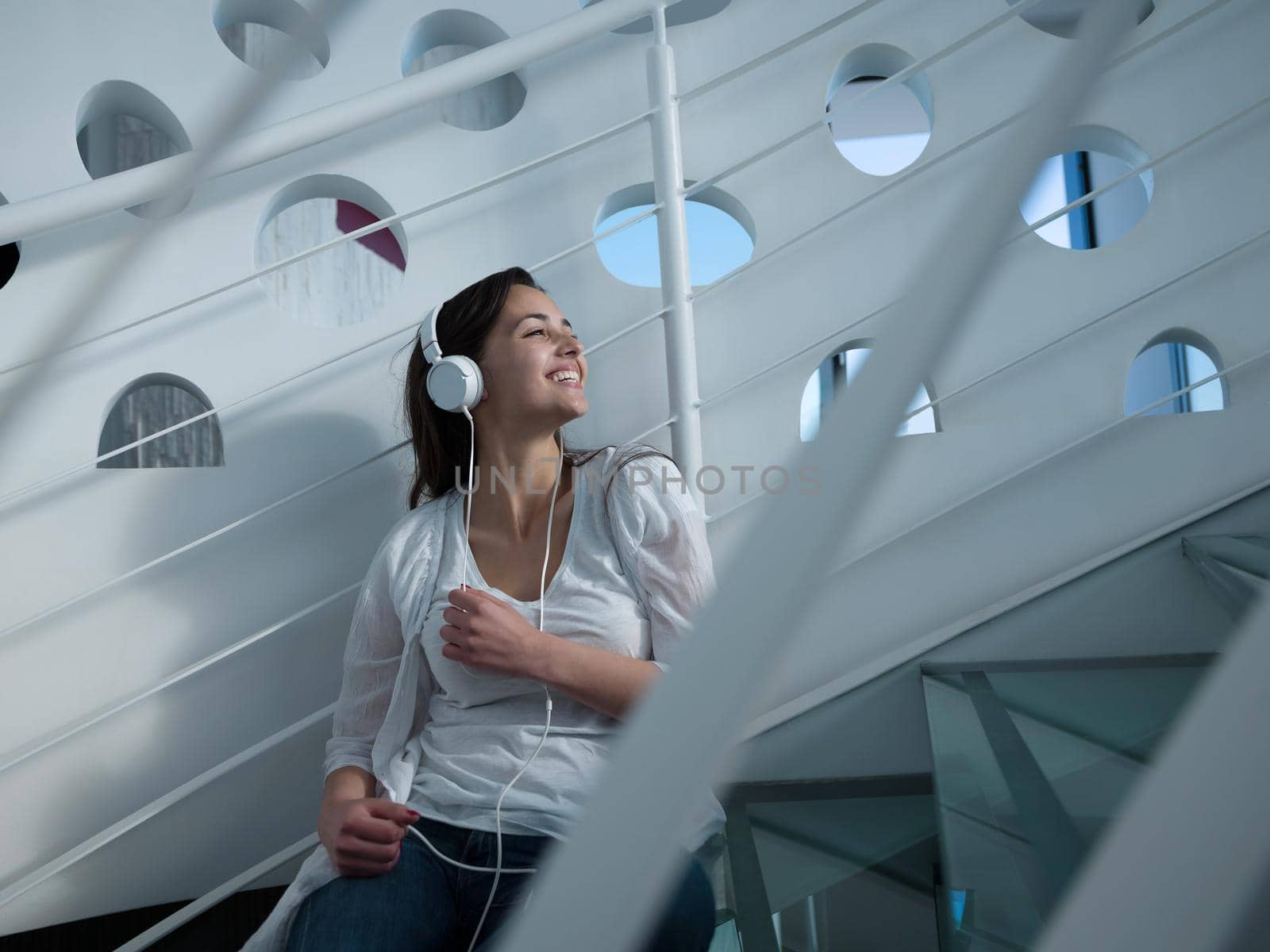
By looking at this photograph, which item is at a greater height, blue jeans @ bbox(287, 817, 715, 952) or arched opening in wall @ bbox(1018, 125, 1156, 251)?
arched opening in wall @ bbox(1018, 125, 1156, 251)

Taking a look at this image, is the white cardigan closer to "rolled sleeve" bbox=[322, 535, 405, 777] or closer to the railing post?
"rolled sleeve" bbox=[322, 535, 405, 777]

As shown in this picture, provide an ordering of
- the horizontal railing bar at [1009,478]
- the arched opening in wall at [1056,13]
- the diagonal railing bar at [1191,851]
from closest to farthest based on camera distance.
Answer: the diagonal railing bar at [1191,851] < the horizontal railing bar at [1009,478] < the arched opening in wall at [1056,13]

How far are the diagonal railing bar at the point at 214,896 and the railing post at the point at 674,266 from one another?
63 centimetres

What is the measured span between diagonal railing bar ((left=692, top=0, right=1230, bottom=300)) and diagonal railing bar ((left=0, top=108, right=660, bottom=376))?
0.13 meters

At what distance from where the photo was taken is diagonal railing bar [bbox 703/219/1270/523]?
3.92 feet

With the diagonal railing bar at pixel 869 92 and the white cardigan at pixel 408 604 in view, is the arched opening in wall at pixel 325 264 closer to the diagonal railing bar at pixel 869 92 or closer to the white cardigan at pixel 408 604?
the diagonal railing bar at pixel 869 92

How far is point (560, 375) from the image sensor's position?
3.64 ft

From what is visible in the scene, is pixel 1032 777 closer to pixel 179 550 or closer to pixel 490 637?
pixel 490 637

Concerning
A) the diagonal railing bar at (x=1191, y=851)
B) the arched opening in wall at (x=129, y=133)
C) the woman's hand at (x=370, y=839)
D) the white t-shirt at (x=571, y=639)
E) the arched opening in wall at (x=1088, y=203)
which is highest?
the arched opening in wall at (x=1088, y=203)

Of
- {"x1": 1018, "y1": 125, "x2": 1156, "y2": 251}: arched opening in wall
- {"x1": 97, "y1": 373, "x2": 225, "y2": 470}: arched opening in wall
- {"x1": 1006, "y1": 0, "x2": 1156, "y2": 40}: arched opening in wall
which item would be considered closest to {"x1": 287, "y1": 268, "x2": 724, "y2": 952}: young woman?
{"x1": 1006, "y1": 0, "x2": 1156, "y2": 40}: arched opening in wall

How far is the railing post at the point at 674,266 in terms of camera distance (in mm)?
1183

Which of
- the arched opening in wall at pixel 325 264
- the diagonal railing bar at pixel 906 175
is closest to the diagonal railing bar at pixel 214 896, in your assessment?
the diagonal railing bar at pixel 906 175

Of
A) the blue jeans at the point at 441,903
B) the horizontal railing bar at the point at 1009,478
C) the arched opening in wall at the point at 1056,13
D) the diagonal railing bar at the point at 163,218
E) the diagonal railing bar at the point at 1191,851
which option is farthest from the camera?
the arched opening in wall at the point at 1056,13

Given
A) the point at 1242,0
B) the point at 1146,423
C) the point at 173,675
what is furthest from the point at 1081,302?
the point at 173,675
